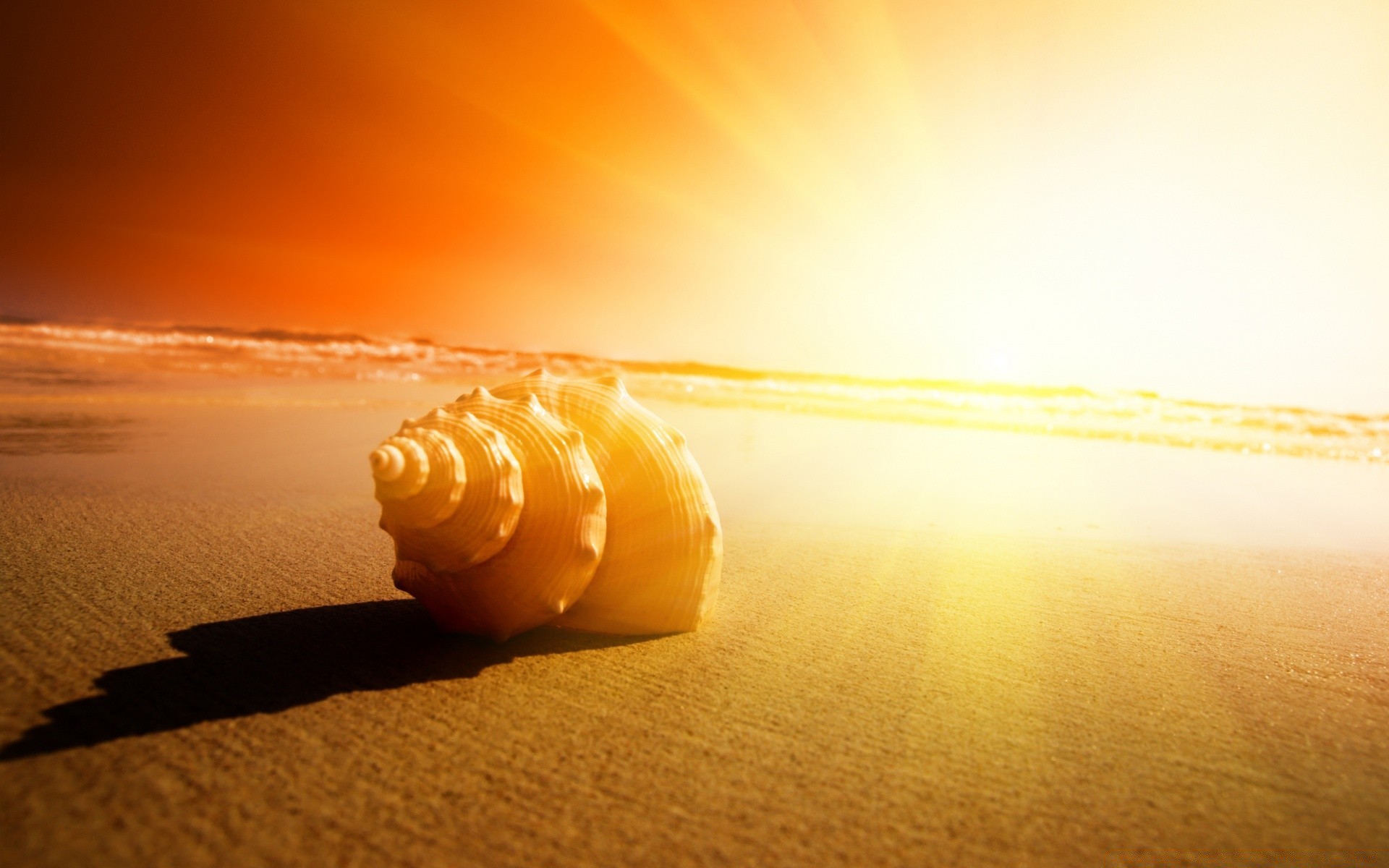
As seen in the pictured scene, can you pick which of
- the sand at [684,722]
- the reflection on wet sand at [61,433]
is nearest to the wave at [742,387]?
the reflection on wet sand at [61,433]

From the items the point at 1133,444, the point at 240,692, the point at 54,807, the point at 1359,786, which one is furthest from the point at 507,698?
the point at 1133,444

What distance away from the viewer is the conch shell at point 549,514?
1.99m

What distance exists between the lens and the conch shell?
1.99 metres

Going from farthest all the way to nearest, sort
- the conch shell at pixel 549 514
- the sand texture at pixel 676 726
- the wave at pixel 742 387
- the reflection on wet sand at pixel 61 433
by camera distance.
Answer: the wave at pixel 742 387
the reflection on wet sand at pixel 61 433
the conch shell at pixel 549 514
the sand texture at pixel 676 726

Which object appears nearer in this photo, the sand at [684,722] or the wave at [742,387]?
the sand at [684,722]

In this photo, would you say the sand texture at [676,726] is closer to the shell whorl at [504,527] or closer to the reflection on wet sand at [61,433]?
the shell whorl at [504,527]

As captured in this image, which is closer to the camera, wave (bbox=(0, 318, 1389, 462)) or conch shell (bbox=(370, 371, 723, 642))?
conch shell (bbox=(370, 371, 723, 642))

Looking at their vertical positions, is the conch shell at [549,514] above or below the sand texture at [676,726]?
above

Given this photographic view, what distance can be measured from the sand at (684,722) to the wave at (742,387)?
7531mm

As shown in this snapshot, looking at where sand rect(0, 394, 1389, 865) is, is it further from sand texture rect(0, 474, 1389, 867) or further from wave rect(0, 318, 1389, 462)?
Result: wave rect(0, 318, 1389, 462)

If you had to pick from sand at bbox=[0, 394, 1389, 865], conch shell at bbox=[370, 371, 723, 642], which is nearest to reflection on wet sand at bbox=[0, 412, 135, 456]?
sand at bbox=[0, 394, 1389, 865]

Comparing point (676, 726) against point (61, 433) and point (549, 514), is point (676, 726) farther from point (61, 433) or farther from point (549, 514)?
point (61, 433)

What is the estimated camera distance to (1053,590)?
9.99 ft

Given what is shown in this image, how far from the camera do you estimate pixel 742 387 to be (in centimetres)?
1744
